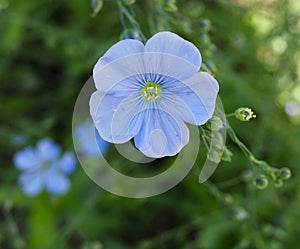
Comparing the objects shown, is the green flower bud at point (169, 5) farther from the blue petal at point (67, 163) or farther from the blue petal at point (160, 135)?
the blue petal at point (67, 163)

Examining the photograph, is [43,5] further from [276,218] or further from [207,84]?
[207,84]

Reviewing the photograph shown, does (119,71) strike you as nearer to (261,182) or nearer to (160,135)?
(160,135)

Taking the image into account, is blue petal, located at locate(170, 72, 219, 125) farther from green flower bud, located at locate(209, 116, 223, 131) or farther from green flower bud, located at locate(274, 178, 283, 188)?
green flower bud, located at locate(274, 178, 283, 188)

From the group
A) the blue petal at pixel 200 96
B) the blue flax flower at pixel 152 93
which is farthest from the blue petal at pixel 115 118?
the blue petal at pixel 200 96

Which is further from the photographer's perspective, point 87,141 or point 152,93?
point 87,141

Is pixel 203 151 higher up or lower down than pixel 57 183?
higher up

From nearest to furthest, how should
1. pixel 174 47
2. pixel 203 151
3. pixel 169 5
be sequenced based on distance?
1. pixel 174 47
2. pixel 169 5
3. pixel 203 151

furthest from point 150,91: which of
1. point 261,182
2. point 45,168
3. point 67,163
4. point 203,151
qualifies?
point 45,168
